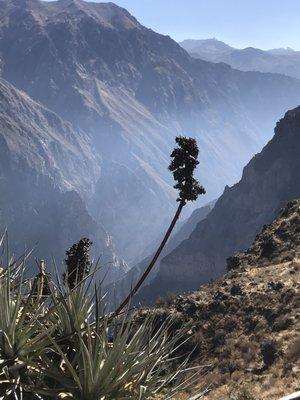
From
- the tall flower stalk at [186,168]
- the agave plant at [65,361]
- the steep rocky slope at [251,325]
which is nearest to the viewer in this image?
the agave plant at [65,361]

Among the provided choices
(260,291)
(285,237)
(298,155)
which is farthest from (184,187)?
(298,155)

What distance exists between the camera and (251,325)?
32562 millimetres

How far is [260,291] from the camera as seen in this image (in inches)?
1495

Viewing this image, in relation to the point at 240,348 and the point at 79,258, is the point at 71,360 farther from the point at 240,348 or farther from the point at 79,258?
the point at 240,348

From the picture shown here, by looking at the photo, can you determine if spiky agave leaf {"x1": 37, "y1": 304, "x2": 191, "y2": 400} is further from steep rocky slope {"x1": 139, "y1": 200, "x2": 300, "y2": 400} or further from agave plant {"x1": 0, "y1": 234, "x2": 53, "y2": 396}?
steep rocky slope {"x1": 139, "y1": 200, "x2": 300, "y2": 400}

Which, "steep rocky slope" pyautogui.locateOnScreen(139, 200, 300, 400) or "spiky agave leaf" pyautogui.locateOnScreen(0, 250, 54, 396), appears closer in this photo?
"spiky agave leaf" pyautogui.locateOnScreen(0, 250, 54, 396)

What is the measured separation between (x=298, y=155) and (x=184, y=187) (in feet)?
626

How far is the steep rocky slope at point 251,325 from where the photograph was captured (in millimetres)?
22656

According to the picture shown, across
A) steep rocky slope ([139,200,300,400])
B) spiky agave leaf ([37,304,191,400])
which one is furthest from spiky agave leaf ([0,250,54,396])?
steep rocky slope ([139,200,300,400])

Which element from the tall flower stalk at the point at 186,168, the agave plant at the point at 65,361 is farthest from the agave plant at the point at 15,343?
the tall flower stalk at the point at 186,168

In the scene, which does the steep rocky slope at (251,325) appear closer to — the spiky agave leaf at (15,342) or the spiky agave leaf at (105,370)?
the spiky agave leaf at (105,370)

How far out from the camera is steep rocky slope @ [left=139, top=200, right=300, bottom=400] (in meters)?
22.7

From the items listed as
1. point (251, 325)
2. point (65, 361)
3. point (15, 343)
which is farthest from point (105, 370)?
point (251, 325)

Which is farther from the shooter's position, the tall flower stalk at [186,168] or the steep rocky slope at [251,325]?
the steep rocky slope at [251,325]
